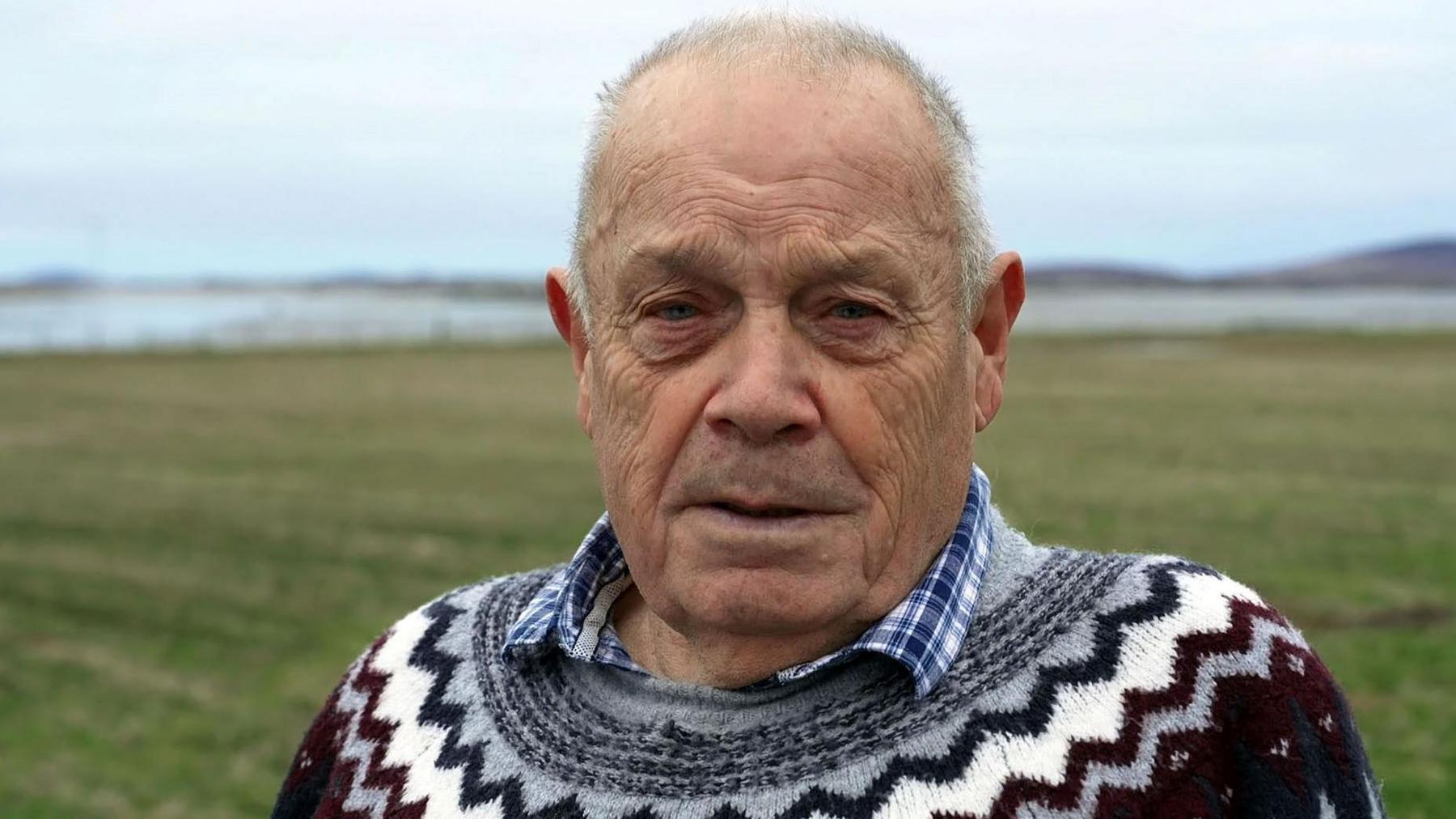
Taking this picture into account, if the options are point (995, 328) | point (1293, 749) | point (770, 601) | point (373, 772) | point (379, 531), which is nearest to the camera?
point (1293, 749)

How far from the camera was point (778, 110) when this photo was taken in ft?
6.19

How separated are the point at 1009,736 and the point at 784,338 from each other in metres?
0.58

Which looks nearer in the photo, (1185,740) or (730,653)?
(1185,740)

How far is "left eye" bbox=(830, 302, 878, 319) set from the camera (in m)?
1.94

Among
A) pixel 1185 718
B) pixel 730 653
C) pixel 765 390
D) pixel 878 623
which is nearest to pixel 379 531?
pixel 730 653

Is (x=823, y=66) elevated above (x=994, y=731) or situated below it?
above

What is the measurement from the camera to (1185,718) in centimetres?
184

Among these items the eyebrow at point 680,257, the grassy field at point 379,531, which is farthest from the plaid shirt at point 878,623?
the grassy field at point 379,531

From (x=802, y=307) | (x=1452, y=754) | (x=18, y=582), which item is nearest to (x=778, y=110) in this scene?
(x=802, y=307)

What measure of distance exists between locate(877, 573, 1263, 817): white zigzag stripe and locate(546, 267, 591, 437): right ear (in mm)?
711

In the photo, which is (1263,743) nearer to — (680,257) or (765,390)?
(765,390)

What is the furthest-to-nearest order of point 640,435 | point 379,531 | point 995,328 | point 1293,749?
point 379,531, point 995,328, point 640,435, point 1293,749

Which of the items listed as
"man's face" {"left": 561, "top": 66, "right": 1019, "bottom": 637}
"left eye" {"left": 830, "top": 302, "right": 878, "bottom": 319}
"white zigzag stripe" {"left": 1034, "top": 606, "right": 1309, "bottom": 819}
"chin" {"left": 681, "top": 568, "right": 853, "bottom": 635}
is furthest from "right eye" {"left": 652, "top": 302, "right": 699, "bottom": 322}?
"white zigzag stripe" {"left": 1034, "top": 606, "right": 1309, "bottom": 819}

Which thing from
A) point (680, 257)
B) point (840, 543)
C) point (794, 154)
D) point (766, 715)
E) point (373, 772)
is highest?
point (794, 154)
